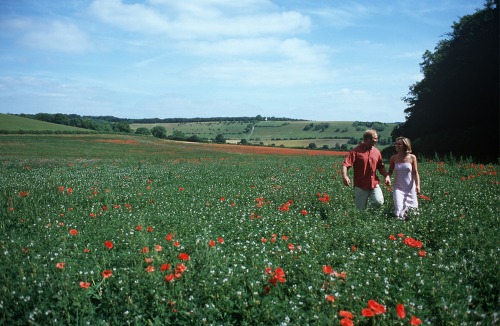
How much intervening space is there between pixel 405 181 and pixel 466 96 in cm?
3028

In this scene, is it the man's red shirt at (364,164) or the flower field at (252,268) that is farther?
the man's red shirt at (364,164)

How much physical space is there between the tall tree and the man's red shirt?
20.2 meters

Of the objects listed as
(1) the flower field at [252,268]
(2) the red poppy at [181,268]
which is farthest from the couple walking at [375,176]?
(2) the red poppy at [181,268]

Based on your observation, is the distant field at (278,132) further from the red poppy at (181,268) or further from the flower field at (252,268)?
the red poppy at (181,268)

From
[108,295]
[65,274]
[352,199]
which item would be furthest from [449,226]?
[65,274]

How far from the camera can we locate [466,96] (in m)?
30.9

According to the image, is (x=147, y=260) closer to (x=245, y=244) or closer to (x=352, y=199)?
(x=245, y=244)

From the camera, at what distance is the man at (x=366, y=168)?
7691 mm

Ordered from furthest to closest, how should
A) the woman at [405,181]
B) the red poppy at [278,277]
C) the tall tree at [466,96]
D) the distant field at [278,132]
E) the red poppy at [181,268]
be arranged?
the distant field at [278,132] → the tall tree at [466,96] → the woman at [405,181] → the red poppy at [181,268] → the red poppy at [278,277]

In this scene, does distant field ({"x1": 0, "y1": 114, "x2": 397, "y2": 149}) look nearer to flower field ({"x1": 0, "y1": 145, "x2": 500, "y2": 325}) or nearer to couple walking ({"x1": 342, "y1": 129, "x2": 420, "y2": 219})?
couple walking ({"x1": 342, "y1": 129, "x2": 420, "y2": 219})

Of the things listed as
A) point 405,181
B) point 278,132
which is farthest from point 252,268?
point 278,132

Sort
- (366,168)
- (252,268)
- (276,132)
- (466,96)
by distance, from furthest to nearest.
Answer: (276,132) → (466,96) → (366,168) → (252,268)

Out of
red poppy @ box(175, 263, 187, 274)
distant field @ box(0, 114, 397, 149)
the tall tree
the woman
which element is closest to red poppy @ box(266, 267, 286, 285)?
red poppy @ box(175, 263, 187, 274)

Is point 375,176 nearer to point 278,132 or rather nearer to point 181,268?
point 181,268
